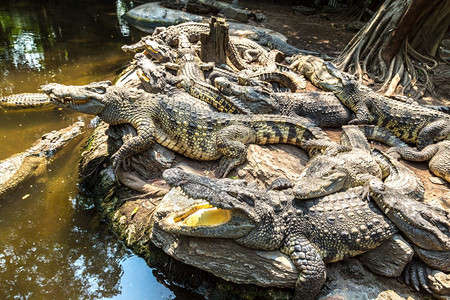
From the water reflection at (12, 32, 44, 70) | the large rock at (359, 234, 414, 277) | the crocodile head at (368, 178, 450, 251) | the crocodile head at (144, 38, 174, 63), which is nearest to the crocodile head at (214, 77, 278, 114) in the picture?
the crocodile head at (368, 178, 450, 251)

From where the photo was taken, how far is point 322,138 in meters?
4.27

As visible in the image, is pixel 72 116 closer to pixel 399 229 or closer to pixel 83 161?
pixel 83 161

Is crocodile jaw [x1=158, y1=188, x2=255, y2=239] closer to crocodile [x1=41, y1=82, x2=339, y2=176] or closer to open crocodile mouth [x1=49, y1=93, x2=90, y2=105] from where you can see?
crocodile [x1=41, y1=82, x2=339, y2=176]

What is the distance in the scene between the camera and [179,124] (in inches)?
168

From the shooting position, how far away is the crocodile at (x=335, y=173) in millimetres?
3102

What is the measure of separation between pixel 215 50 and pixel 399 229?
5252 millimetres

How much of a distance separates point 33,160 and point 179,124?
265 centimetres

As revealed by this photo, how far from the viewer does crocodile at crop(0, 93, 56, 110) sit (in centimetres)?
639

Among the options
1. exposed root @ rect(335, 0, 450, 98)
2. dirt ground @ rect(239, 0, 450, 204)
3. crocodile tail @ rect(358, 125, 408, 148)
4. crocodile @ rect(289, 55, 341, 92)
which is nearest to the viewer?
crocodile tail @ rect(358, 125, 408, 148)

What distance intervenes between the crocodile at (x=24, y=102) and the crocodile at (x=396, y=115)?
20.1ft

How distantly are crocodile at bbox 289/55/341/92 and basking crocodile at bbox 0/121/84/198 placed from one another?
201 inches

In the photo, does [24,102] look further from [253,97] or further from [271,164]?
[271,164]

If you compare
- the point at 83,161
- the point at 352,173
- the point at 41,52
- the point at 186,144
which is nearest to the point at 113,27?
the point at 41,52

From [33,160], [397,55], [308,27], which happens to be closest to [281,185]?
[33,160]
